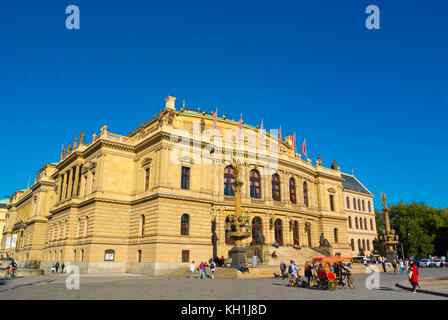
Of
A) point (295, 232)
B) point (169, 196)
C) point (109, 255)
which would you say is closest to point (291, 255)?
point (295, 232)

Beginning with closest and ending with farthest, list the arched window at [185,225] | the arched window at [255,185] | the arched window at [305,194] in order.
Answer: the arched window at [185,225]
the arched window at [255,185]
the arched window at [305,194]

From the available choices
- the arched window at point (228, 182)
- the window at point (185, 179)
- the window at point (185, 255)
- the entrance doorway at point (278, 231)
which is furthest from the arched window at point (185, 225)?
the entrance doorway at point (278, 231)

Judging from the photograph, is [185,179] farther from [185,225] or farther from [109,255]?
[109,255]

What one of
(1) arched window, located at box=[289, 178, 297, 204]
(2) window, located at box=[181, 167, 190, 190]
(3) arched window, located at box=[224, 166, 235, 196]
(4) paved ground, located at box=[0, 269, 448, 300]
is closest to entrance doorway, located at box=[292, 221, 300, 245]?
(1) arched window, located at box=[289, 178, 297, 204]

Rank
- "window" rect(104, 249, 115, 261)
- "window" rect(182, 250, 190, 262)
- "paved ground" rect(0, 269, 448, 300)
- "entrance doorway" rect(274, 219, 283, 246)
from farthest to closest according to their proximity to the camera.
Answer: "entrance doorway" rect(274, 219, 283, 246) → "window" rect(104, 249, 115, 261) → "window" rect(182, 250, 190, 262) → "paved ground" rect(0, 269, 448, 300)

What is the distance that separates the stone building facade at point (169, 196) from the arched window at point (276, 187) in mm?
152

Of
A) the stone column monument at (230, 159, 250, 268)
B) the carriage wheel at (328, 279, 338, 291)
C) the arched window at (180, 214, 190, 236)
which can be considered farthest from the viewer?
the arched window at (180, 214, 190, 236)

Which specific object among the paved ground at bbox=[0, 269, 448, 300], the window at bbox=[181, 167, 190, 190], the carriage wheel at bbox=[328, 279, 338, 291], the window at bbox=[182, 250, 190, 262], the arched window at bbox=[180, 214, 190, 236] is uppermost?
the window at bbox=[181, 167, 190, 190]

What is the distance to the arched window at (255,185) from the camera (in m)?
49.8

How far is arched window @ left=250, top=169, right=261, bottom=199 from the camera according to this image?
49.8 m

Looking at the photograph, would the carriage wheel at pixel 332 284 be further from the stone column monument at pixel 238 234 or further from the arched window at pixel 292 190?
the arched window at pixel 292 190

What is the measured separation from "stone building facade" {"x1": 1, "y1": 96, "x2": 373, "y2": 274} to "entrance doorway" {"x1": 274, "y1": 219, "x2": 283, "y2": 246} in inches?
5.6

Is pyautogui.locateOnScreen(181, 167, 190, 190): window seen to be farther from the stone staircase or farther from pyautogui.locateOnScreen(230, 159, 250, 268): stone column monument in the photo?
the stone staircase
